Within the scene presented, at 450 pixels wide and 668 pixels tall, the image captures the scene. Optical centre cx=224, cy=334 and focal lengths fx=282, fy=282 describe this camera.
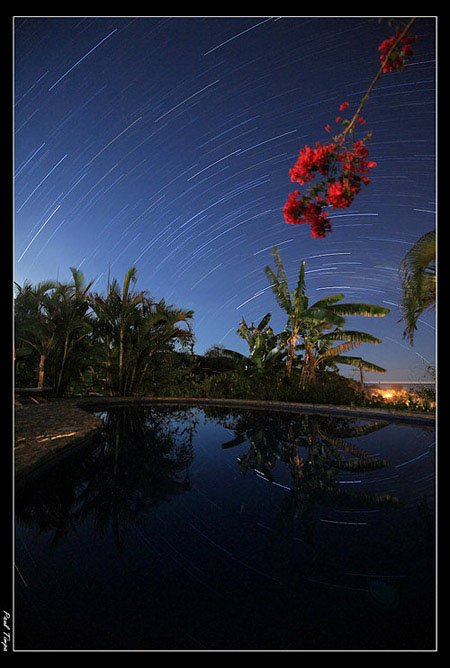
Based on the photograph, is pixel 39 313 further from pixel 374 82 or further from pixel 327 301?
pixel 374 82

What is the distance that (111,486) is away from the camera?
3.25 m

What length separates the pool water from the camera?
137 cm

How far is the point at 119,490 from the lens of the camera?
3.15 metres

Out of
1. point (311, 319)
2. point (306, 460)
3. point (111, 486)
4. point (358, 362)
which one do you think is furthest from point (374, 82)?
point (358, 362)

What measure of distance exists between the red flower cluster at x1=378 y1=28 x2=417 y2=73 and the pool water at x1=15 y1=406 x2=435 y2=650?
9.31ft

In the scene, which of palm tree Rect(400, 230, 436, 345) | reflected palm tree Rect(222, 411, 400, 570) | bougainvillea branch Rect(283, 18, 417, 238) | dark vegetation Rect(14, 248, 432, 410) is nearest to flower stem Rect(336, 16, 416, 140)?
bougainvillea branch Rect(283, 18, 417, 238)

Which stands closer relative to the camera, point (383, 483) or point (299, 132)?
point (383, 483)

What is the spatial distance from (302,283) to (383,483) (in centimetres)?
954

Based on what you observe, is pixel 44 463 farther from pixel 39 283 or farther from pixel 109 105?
pixel 39 283

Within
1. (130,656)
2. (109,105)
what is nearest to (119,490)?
(130,656)

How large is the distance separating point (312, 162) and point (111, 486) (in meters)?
3.72

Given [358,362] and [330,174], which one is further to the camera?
[358,362]

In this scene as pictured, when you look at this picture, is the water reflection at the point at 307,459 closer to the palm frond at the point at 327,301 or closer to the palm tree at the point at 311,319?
the palm tree at the point at 311,319
